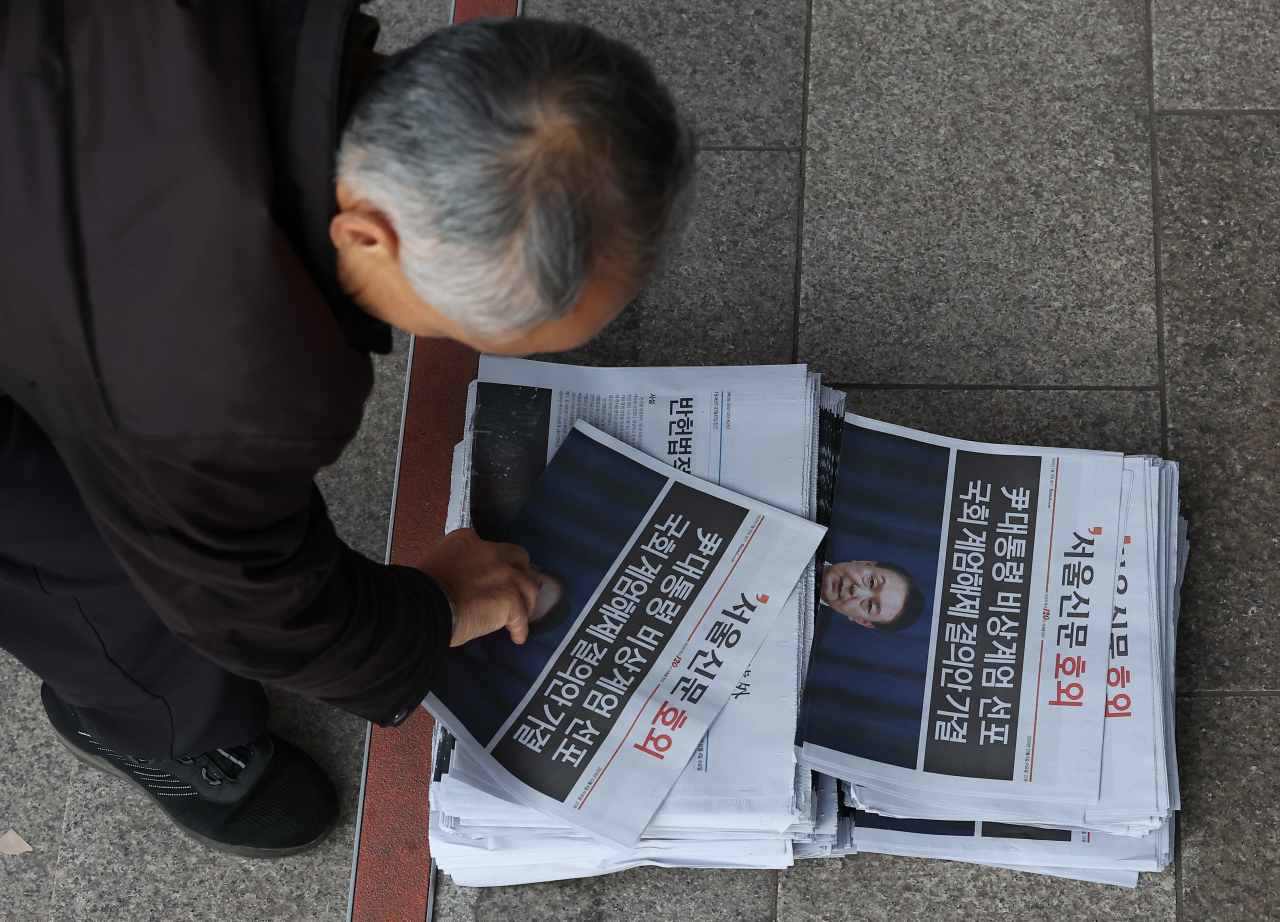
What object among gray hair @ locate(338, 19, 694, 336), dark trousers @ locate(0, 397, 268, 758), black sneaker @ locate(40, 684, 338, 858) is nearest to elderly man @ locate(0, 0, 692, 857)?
gray hair @ locate(338, 19, 694, 336)

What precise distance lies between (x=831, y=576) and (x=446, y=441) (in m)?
0.53

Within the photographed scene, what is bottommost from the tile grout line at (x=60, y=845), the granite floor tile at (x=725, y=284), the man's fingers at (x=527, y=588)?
the tile grout line at (x=60, y=845)

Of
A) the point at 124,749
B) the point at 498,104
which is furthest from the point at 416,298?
the point at 124,749

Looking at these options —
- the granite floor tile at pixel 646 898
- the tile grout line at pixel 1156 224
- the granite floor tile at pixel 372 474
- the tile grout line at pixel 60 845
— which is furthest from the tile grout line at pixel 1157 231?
the tile grout line at pixel 60 845

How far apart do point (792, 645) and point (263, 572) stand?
0.54 metres

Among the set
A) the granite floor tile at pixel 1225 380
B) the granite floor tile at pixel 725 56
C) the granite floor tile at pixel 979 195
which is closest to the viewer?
the granite floor tile at pixel 1225 380

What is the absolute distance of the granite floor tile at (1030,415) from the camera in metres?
1.19

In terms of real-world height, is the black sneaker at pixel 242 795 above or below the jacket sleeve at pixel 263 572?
below

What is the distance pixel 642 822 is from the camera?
969 millimetres

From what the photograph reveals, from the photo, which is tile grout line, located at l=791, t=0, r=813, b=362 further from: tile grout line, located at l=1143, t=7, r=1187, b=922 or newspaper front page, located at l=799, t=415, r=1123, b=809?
tile grout line, located at l=1143, t=7, r=1187, b=922

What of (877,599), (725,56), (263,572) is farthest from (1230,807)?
(725,56)

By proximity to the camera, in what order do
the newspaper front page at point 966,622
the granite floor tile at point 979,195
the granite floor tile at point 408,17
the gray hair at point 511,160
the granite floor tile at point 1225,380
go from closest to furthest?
the gray hair at point 511,160 < the newspaper front page at point 966,622 < the granite floor tile at point 1225,380 < the granite floor tile at point 979,195 < the granite floor tile at point 408,17

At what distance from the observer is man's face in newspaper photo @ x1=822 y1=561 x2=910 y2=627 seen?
3.50ft

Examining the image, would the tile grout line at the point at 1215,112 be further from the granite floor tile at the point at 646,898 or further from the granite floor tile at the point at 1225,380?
the granite floor tile at the point at 646,898
